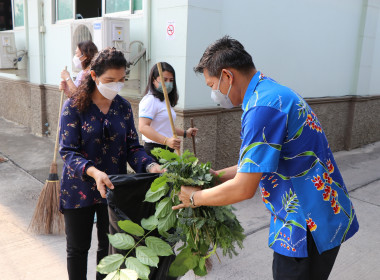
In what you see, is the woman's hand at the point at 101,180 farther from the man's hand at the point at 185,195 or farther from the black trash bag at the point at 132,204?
the man's hand at the point at 185,195

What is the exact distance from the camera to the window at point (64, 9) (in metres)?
6.93

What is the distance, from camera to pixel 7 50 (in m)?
8.07

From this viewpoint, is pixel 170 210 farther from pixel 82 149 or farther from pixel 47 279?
pixel 47 279

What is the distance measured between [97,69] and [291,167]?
1376mm

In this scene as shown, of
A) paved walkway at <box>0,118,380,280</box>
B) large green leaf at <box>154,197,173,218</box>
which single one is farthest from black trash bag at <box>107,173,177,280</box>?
paved walkway at <box>0,118,380,280</box>

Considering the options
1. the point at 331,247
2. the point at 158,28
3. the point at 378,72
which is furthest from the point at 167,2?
the point at 378,72

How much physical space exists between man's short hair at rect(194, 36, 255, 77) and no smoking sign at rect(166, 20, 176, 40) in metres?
3.13

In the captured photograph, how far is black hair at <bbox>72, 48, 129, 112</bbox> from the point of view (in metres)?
2.34

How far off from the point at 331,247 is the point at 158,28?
3.99 m

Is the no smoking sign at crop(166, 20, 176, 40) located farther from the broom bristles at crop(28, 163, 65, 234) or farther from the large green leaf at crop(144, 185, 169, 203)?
the large green leaf at crop(144, 185, 169, 203)

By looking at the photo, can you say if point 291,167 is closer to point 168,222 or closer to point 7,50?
point 168,222

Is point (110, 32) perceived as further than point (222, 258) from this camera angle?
Yes

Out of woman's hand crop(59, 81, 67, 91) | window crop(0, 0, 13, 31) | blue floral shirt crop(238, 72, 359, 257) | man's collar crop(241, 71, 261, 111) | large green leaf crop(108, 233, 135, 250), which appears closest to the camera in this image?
blue floral shirt crop(238, 72, 359, 257)

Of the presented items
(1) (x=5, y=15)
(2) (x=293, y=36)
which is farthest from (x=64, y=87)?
(1) (x=5, y=15)
